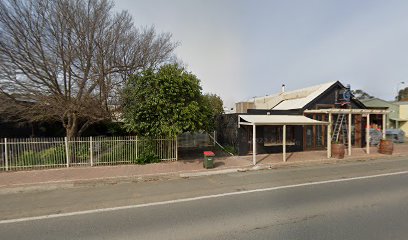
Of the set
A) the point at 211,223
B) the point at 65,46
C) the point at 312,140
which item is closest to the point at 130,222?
the point at 211,223

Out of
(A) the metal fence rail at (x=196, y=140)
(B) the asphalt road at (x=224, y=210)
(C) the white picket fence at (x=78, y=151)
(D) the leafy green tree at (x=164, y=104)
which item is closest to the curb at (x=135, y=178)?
(B) the asphalt road at (x=224, y=210)

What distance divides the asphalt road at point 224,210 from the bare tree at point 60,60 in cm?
564

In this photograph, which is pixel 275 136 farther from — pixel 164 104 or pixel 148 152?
pixel 148 152

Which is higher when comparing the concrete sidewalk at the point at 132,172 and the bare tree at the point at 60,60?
the bare tree at the point at 60,60

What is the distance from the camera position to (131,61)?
13.8 meters

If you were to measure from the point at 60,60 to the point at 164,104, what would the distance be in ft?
20.2

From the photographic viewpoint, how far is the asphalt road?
4.01m

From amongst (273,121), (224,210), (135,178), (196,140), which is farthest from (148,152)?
(273,121)

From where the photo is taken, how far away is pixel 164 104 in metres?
9.48

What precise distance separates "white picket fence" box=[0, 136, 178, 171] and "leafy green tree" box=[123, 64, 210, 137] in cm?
101

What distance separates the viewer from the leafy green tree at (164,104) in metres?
9.47

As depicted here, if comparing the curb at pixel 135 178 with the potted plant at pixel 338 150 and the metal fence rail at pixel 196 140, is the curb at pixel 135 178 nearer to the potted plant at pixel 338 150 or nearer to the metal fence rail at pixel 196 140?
the potted plant at pixel 338 150

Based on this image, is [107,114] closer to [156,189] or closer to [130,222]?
[156,189]

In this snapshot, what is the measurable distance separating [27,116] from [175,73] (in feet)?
26.2
